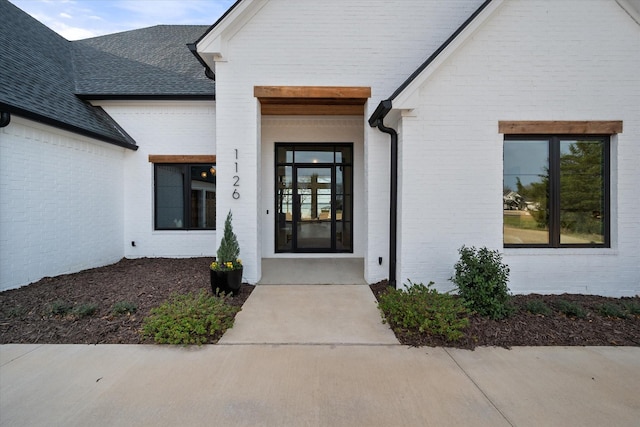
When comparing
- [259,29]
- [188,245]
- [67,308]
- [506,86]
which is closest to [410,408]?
[67,308]

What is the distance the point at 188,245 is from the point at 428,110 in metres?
6.67

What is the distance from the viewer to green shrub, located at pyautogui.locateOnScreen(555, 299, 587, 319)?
14.0ft

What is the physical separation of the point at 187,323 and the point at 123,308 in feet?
4.49

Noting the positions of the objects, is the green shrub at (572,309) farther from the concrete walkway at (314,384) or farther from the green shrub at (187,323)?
the green shrub at (187,323)

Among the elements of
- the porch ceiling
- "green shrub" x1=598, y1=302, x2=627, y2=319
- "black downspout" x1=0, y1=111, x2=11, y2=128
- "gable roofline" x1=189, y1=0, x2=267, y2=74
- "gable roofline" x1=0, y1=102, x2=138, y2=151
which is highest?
"gable roofline" x1=189, y1=0, x2=267, y2=74

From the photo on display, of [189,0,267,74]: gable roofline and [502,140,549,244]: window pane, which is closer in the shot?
[502,140,549,244]: window pane

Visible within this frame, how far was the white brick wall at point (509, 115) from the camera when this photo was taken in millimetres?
5148

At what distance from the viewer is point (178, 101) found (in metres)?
7.91

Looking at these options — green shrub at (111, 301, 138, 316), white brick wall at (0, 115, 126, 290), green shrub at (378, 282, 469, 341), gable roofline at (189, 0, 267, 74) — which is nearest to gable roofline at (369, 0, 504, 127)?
green shrub at (378, 282, 469, 341)

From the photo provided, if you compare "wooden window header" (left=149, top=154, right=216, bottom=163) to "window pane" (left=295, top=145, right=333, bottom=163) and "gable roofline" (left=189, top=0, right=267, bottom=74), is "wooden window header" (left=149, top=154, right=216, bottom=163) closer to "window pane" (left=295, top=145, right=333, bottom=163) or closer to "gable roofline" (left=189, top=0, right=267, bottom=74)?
"window pane" (left=295, top=145, right=333, bottom=163)

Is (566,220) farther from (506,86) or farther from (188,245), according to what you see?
(188,245)

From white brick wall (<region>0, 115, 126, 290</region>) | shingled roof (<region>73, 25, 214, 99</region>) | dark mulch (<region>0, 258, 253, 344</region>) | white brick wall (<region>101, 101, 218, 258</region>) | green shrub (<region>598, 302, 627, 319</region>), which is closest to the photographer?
dark mulch (<region>0, 258, 253, 344</region>)

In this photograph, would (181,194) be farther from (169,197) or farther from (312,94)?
(312,94)

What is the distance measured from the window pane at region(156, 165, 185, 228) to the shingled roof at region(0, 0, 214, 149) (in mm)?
1030
